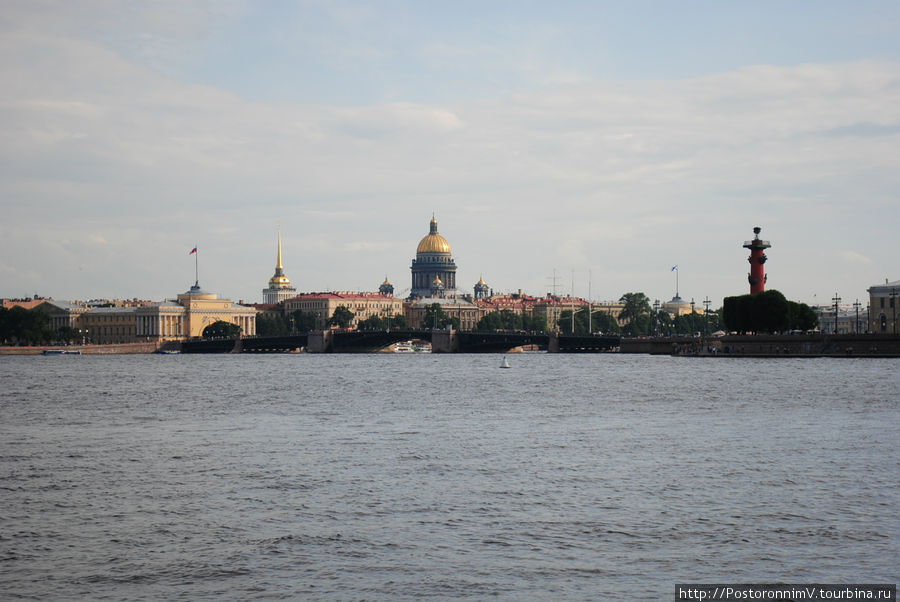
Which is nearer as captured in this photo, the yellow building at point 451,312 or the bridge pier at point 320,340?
the bridge pier at point 320,340

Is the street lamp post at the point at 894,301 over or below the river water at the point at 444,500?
over

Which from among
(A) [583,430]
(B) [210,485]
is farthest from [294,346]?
(B) [210,485]

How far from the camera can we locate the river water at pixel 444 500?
13250 millimetres

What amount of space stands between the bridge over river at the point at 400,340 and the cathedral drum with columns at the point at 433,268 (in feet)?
243

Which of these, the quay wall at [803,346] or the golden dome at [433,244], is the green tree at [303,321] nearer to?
the golden dome at [433,244]

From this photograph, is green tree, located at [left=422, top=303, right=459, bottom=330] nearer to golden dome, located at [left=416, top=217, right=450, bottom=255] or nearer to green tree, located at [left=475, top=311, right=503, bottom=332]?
→ green tree, located at [left=475, top=311, right=503, bottom=332]

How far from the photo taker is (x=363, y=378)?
58281 mm

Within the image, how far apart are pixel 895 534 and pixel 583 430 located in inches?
525

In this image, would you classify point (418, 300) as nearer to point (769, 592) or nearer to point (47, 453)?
point (47, 453)

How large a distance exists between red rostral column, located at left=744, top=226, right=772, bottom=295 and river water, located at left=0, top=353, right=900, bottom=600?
53.4 meters

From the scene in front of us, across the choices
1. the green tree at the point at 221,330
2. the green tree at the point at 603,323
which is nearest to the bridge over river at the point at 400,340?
the green tree at the point at 221,330

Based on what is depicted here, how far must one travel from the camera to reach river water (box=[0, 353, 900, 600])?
1325cm

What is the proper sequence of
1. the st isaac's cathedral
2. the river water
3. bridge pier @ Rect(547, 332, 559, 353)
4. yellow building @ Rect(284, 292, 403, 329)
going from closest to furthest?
the river water < bridge pier @ Rect(547, 332, 559, 353) < yellow building @ Rect(284, 292, 403, 329) < the st isaac's cathedral

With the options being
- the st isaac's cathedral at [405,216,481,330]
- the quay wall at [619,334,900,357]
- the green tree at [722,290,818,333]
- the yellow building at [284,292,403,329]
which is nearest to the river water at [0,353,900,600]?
the quay wall at [619,334,900,357]
